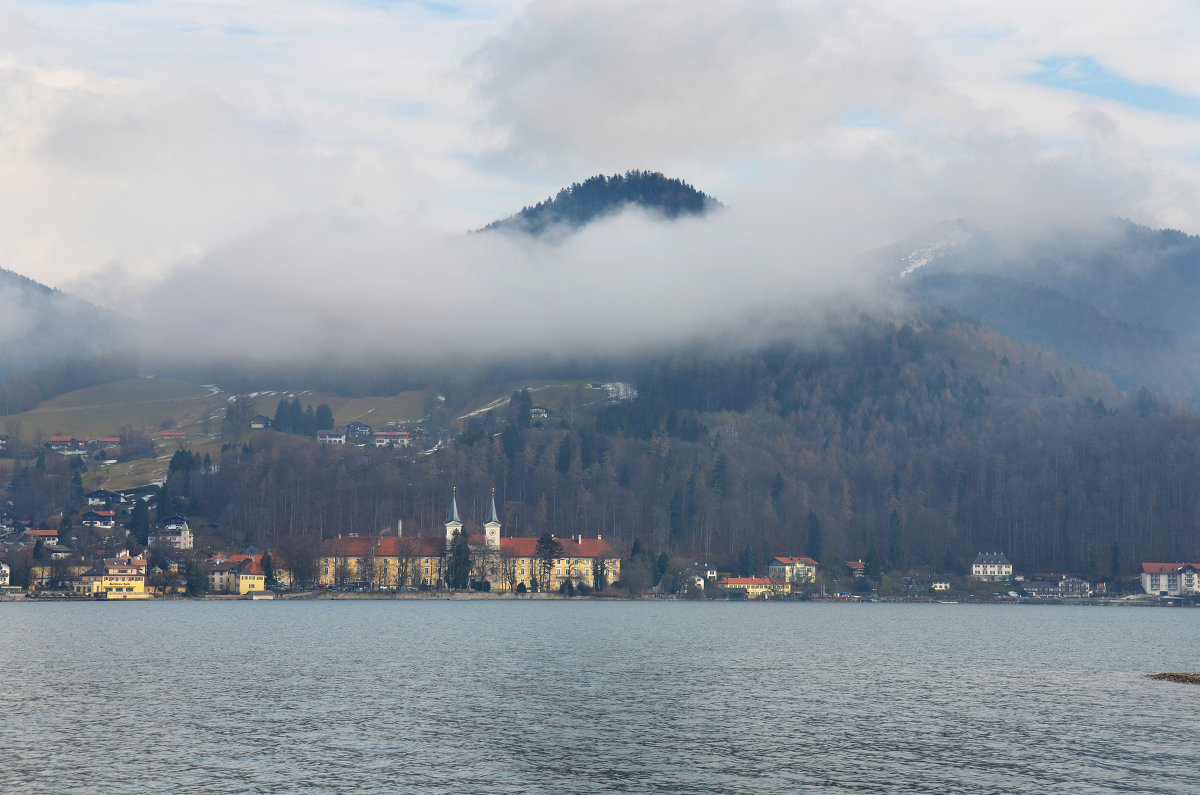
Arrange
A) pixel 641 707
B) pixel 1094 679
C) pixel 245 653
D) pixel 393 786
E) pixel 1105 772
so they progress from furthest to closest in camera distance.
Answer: pixel 245 653 < pixel 1094 679 < pixel 641 707 < pixel 1105 772 < pixel 393 786

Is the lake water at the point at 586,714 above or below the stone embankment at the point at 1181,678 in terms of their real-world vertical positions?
above

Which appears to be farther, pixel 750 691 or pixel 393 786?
pixel 750 691

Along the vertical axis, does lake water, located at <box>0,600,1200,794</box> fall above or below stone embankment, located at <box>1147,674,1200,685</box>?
above

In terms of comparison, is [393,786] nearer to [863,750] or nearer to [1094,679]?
[863,750]

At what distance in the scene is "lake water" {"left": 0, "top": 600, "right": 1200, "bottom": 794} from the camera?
146 feet

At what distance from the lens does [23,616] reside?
5851 inches

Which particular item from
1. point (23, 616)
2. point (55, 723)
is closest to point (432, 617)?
point (23, 616)

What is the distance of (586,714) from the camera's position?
5934cm

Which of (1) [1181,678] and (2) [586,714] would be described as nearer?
(2) [586,714]

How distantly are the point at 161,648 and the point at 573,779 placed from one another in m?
62.2

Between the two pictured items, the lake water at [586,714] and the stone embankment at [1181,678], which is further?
the stone embankment at [1181,678]

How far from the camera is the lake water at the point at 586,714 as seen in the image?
44.5m

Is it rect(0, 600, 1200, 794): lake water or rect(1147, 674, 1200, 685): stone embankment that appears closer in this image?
rect(0, 600, 1200, 794): lake water

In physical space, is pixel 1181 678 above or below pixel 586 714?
below
